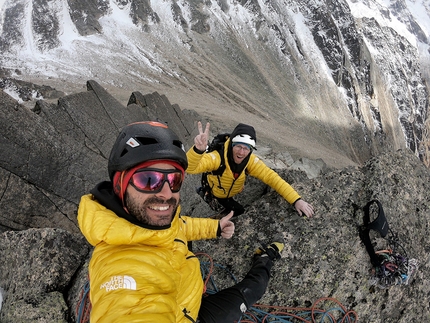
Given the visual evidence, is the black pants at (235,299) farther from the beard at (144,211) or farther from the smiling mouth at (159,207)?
the smiling mouth at (159,207)

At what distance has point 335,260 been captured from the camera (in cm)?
527

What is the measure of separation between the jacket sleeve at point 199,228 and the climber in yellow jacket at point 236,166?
4.81 ft

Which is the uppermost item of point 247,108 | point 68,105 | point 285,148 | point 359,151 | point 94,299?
point 94,299

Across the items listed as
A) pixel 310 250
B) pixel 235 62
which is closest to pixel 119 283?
pixel 310 250

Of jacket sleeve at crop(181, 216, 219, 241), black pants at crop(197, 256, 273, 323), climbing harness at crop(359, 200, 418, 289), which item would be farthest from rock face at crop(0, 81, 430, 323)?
jacket sleeve at crop(181, 216, 219, 241)

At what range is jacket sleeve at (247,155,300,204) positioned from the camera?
5.88 metres

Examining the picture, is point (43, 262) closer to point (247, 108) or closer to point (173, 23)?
point (247, 108)

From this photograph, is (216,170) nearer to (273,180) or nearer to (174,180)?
(273,180)

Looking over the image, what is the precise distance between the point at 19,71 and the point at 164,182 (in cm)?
7353

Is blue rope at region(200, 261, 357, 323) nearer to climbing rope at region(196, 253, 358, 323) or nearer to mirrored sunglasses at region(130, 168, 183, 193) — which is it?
climbing rope at region(196, 253, 358, 323)

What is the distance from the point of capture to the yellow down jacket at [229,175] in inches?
236

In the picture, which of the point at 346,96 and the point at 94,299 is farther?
the point at 346,96

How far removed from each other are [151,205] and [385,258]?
4.17m

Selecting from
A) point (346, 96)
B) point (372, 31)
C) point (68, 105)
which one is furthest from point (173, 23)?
point (372, 31)
